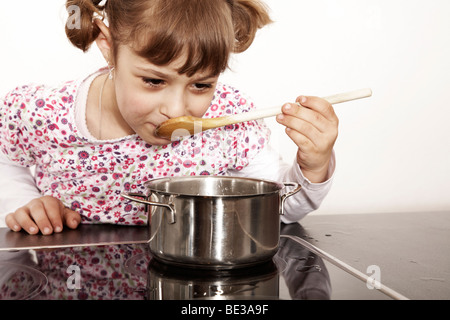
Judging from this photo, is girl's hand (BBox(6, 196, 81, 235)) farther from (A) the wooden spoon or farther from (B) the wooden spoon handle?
(B) the wooden spoon handle

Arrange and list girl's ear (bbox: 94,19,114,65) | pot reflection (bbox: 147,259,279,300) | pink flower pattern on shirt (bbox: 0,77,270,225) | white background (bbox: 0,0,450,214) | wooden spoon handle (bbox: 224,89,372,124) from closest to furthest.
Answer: pot reflection (bbox: 147,259,279,300), wooden spoon handle (bbox: 224,89,372,124), girl's ear (bbox: 94,19,114,65), pink flower pattern on shirt (bbox: 0,77,270,225), white background (bbox: 0,0,450,214)

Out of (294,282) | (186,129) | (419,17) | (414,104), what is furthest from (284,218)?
(419,17)

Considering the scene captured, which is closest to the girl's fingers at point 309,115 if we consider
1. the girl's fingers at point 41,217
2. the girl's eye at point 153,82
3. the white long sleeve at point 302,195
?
the white long sleeve at point 302,195

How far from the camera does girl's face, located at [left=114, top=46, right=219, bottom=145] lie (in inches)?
34.3

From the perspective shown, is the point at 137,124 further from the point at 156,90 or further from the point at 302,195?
the point at 302,195

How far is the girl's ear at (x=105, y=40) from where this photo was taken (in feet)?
3.35

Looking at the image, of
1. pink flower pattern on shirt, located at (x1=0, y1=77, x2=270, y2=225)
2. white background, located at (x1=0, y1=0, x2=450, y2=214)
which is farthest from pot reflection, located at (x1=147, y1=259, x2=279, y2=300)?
white background, located at (x1=0, y1=0, x2=450, y2=214)

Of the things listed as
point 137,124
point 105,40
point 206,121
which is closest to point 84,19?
point 105,40

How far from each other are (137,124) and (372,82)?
111cm

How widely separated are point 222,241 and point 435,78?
148 centimetres

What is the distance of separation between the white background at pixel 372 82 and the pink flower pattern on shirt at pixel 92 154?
516 millimetres

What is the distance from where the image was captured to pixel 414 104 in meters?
1.83

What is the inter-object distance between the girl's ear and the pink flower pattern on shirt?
0.16m

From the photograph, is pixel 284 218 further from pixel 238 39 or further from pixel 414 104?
pixel 414 104
